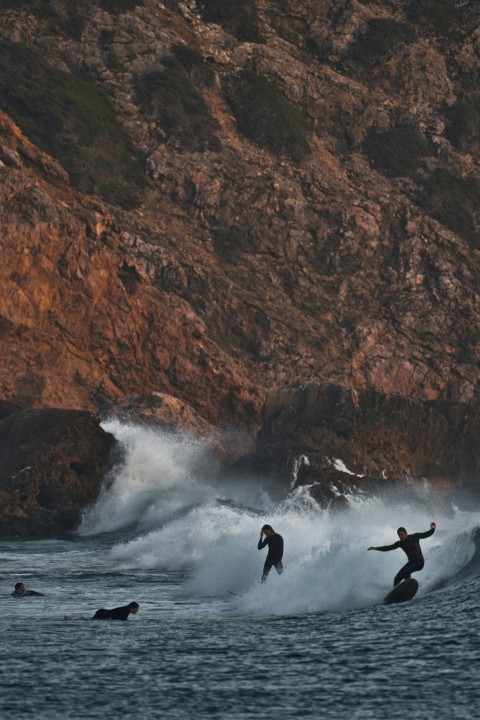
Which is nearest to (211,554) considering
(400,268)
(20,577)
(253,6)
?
(20,577)

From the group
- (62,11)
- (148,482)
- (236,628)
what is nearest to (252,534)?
(236,628)

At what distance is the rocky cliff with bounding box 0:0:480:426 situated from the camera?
52375 millimetres

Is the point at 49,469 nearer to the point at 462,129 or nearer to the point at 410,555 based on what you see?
the point at 410,555

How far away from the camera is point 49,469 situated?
4200 cm

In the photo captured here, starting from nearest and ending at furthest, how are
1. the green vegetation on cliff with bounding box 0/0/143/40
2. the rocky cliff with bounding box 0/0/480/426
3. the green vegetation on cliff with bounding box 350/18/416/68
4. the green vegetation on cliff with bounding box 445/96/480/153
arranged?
the rocky cliff with bounding box 0/0/480/426 → the green vegetation on cliff with bounding box 0/0/143/40 → the green vegetation on cliff with bounding box 445/96/480/153 → the green vegetation on cliff with bounding box 350/18/416/68

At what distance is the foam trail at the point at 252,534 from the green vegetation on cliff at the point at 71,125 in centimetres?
2028

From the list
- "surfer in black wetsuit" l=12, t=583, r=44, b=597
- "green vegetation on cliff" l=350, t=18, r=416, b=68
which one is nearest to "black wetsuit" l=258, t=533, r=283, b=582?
"surfer in black wetsuit" l=12, t=583, r=44, b=597

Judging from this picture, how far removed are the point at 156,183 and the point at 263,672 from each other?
51.7 meters

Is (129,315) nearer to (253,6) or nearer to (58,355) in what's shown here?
(58,355)

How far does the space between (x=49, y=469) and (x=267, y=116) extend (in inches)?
1339

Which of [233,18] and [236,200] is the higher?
[233,18]

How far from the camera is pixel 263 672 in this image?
1639cm

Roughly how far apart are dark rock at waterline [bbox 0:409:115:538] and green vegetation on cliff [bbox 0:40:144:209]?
22038mm

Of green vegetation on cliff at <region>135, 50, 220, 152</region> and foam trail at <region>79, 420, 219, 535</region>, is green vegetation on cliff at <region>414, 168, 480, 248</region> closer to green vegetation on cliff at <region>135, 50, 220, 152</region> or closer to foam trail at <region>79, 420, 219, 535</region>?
green vegetation on cliff at <region>135, 50, 220, 152</region>
